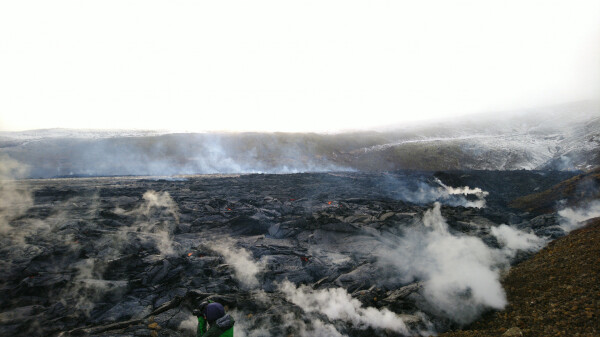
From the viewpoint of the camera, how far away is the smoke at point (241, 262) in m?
9.26

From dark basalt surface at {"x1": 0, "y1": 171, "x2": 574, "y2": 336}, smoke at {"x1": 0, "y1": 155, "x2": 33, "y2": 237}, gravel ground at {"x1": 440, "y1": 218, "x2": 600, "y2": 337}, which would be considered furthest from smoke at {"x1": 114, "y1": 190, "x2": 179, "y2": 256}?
gravel ground at {"x1": 440, "y1": 218, "x2": 600, "y2": 337}

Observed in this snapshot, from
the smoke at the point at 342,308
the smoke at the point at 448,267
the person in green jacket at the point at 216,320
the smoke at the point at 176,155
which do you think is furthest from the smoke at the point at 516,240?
the smoke at the point at 176,155

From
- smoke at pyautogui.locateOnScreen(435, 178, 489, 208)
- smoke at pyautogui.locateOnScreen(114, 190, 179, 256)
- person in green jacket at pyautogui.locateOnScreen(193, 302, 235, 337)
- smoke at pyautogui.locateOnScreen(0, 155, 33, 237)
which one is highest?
person in green jacket at pyautogui.locateOnScreen(193, 302, 235, 337)

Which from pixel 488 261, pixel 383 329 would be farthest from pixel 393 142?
pixel 383 329

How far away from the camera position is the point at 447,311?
7285mm

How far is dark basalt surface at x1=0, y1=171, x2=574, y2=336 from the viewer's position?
6711 mm

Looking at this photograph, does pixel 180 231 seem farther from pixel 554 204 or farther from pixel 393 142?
pixel 393 142

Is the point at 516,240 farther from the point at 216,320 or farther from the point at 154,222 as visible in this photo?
the point at 154,222

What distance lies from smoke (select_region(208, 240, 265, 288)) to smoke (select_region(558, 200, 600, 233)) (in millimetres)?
13184

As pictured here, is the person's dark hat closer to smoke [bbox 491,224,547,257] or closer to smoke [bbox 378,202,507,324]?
smoke [bbox 378,202,507,324]

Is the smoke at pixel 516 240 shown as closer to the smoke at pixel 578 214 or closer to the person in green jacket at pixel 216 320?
the smoke at pixel 578 214

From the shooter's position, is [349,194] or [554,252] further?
[349,194]

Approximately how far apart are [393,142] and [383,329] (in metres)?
67.7

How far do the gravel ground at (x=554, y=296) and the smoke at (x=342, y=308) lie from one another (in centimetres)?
128
